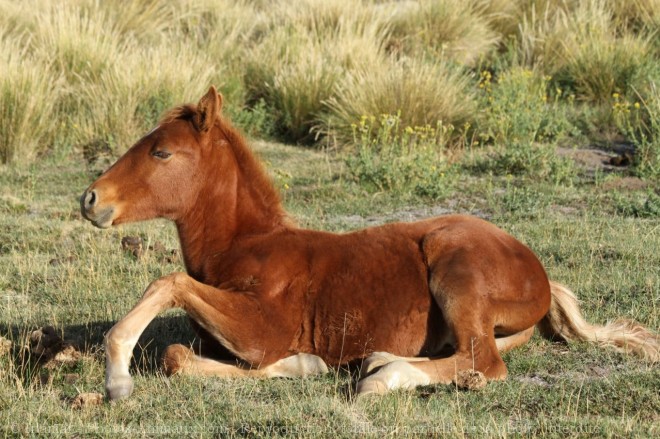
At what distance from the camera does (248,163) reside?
6.25 meters

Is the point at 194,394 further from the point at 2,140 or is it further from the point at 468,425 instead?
the point at 2,140

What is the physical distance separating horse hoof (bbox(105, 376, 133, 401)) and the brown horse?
0.52m

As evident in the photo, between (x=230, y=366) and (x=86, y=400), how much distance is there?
933 mm

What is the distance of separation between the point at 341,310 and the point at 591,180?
724 cm

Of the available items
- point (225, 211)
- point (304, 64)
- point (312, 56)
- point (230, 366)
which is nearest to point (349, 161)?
point (304, 64)

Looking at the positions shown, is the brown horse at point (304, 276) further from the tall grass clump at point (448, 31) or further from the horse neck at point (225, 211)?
the tall grass clump at point (448, 31)

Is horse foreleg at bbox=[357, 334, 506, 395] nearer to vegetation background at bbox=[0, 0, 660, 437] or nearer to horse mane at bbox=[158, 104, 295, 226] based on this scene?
vegetation background at bbox=[0, 0, 660, 437]

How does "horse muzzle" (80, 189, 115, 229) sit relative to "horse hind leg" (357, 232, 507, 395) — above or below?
above

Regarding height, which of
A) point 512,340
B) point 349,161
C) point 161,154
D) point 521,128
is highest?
point 161,154

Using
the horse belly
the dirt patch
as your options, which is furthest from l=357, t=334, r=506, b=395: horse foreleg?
the dirt patch

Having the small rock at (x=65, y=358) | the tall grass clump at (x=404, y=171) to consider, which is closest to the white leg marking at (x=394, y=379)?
the small rock at (x=65, y=358)

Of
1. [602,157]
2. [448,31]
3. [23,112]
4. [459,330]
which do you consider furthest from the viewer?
[448,31]

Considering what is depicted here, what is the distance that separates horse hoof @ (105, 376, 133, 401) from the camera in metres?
5.28

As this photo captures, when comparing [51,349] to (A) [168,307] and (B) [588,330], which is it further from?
(B) [588,330]
